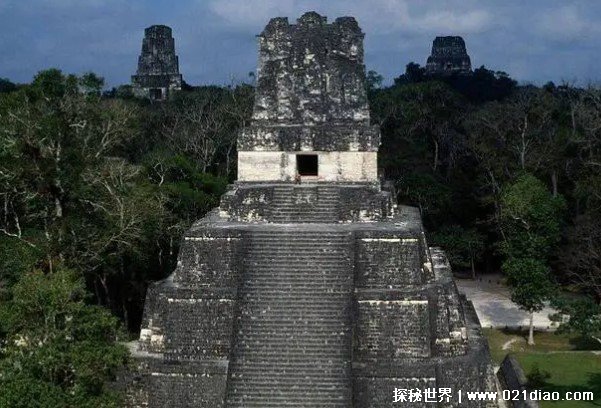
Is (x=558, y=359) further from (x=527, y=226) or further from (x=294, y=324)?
(x=294, y=324)

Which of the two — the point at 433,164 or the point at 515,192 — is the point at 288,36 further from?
the point at 433,164

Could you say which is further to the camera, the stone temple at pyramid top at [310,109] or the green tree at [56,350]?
the stone temple at pyramid top at [310,109]

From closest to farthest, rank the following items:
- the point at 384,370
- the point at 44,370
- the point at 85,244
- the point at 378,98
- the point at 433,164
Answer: the point at 44,370 < the point at 384,370 < the point at 85,244 < the point at 433,164 < the point at 378,98

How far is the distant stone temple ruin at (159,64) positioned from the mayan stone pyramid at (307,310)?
29.3m

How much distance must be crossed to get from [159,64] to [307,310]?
32168 mm

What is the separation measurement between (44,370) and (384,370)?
169 inches

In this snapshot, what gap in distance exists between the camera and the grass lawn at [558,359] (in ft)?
47.5

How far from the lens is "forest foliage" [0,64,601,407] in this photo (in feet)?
33.2

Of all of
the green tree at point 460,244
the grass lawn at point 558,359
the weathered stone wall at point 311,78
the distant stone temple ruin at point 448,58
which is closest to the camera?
the weathered stone wall at point 311,78

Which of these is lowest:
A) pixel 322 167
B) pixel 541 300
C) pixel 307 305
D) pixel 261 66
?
pixel 541 300

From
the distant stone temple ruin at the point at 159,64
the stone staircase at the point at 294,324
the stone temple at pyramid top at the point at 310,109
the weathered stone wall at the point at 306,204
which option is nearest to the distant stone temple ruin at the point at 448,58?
the distant stone temple ruin at the point at 159,64

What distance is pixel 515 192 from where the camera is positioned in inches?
903

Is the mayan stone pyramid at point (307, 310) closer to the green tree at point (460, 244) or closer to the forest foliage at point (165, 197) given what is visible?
the forest foliage at point (165, 197)

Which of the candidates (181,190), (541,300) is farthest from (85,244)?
(541,300)
